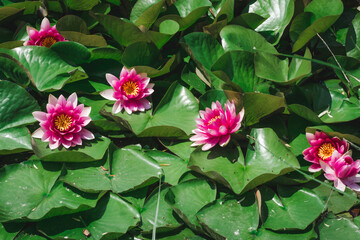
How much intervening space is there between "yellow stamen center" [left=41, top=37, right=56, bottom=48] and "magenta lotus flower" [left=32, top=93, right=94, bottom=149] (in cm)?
61

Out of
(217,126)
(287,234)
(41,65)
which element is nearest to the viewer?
(287,234)

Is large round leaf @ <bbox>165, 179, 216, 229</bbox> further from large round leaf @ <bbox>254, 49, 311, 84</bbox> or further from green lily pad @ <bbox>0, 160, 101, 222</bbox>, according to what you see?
large round leaf @ <bbox>254, 49, 311, 84</bbox>

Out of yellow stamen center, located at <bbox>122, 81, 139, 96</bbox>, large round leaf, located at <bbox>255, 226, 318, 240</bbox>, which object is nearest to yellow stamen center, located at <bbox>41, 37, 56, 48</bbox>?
yellow stamen center, located at <bbox>122, 81, 139, 96</bbox>

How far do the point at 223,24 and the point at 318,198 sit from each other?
1.36 metres

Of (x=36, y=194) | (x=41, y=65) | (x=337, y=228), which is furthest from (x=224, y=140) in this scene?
(x=41, y=65)

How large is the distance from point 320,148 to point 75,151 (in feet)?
4.63

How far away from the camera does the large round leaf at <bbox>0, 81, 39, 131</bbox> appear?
2.29 metres

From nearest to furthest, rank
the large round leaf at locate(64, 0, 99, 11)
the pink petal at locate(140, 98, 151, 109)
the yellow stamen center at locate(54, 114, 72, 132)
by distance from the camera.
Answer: the yellow stamen center at locate(54, 114, 72, 132) < the pink petal at locate(140, 98, 151, 109) < the large round leaf at locate(64, 0, 99, 11)

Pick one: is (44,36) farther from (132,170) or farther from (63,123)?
(132,170)

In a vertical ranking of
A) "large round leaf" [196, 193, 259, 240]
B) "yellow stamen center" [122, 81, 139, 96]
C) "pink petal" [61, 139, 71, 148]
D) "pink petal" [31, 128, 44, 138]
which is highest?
"yellow stamen center" [122, 81, 139, 96]

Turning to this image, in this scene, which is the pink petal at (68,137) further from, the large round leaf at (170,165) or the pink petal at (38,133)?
the large round leaf at (170,165)

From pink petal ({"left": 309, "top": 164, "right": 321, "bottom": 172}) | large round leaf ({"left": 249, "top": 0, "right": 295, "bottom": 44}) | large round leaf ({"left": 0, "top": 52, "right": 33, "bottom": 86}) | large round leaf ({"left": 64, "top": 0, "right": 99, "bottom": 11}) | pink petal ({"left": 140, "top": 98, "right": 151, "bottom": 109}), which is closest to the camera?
pink petal ({"left": 309, "top": 164, "right": 321, "bottom": 172})

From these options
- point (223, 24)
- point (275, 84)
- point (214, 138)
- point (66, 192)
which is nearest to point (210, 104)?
point (214, 138)

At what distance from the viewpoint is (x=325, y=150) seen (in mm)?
2176
